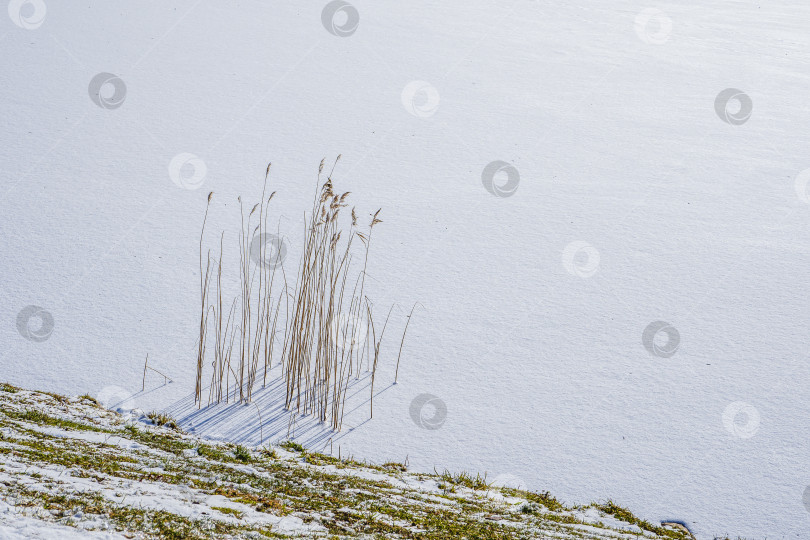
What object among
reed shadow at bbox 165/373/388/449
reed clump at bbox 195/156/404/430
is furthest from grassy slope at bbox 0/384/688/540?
reed clump at bbox 195/156/404/430

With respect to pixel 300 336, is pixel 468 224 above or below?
above

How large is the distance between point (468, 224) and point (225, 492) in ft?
10.3

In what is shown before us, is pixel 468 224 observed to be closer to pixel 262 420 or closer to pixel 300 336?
pixel 300 336

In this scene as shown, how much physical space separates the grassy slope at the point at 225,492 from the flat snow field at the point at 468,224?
0.78 ft

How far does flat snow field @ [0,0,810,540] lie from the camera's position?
2996 mm

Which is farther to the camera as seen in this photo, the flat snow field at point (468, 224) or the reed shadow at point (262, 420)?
the flat snow field at point (468, 224)

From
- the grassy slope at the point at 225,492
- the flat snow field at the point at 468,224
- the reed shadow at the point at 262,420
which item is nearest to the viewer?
the grassy slope at the point at 225,492

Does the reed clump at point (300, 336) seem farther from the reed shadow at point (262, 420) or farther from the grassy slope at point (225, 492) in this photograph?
the grassy slope at point (225, 492)

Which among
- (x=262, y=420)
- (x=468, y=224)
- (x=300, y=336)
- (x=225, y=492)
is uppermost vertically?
(x=468, y=224)

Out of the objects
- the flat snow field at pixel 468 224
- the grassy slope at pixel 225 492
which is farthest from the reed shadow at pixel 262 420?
the grassy slope at pixel 225 492

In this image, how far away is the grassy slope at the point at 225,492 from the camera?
1604mm

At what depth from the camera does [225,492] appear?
1.95 m

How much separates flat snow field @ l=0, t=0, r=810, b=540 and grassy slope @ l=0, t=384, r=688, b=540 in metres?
0.24

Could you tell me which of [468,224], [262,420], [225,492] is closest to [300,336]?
[262,420]
